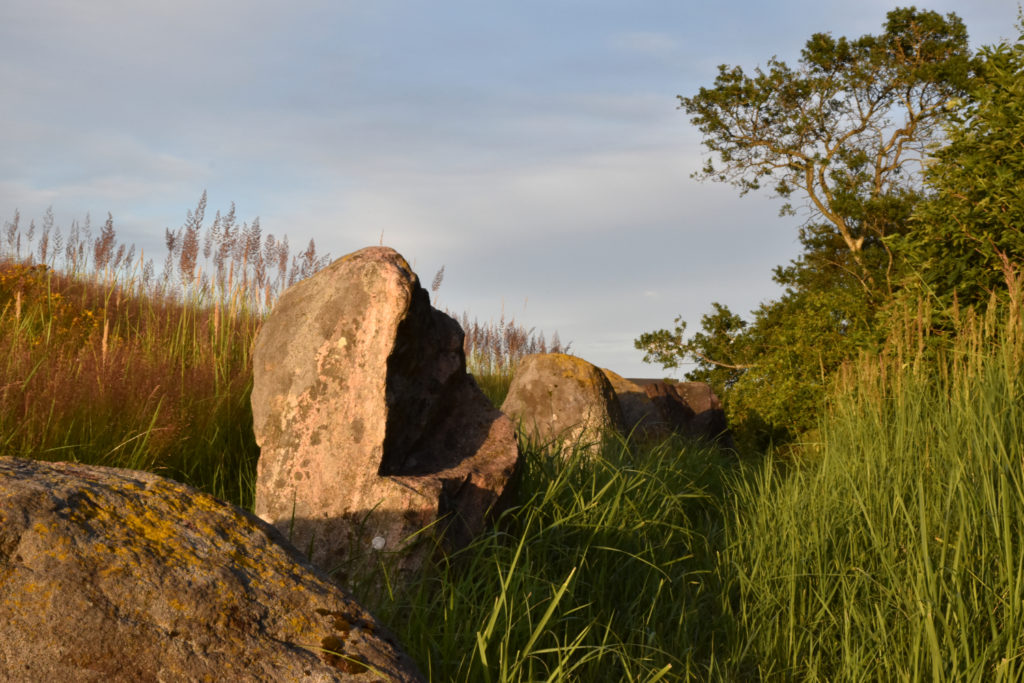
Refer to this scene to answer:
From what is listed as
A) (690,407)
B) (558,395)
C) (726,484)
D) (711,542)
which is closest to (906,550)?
(711,542)

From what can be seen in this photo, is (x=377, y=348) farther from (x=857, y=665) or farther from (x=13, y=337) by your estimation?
(x=13, y=337)

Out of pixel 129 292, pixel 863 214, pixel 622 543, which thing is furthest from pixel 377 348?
pixel 863 214

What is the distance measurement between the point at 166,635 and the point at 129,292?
7802 millimetres

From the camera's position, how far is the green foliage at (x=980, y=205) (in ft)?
20.9

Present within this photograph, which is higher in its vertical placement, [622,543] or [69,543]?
[69,543]

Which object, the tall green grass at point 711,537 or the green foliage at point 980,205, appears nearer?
the tall green grass at point 711,537

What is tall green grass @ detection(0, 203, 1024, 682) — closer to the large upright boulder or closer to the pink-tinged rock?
the large upright boulder

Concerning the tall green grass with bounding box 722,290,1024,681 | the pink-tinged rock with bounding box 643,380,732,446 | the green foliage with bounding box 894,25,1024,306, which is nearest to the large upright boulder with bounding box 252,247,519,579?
the tall green grass with bounding box 722,290,1024,681

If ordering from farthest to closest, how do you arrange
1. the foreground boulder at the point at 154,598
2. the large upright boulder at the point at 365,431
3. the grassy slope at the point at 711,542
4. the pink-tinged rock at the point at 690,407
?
the pink-tinged rock at the point at 690,407 < the large upright boulder at the point at 365,431 < the grassy slope at the point at 711,542 < the foreground boulder at the point at 154,598

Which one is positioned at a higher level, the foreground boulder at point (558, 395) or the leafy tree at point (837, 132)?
the leafy tree at point (837, 132)

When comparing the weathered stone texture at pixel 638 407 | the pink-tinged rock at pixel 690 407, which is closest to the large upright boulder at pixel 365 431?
the weathered stone texture at pixel 638 407

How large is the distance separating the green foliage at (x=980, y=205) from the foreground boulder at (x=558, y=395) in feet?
10.1

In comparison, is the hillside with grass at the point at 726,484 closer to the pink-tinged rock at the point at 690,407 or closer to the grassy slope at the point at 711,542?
the grassy slope at the point at 711,542

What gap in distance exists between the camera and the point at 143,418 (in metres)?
5.46
